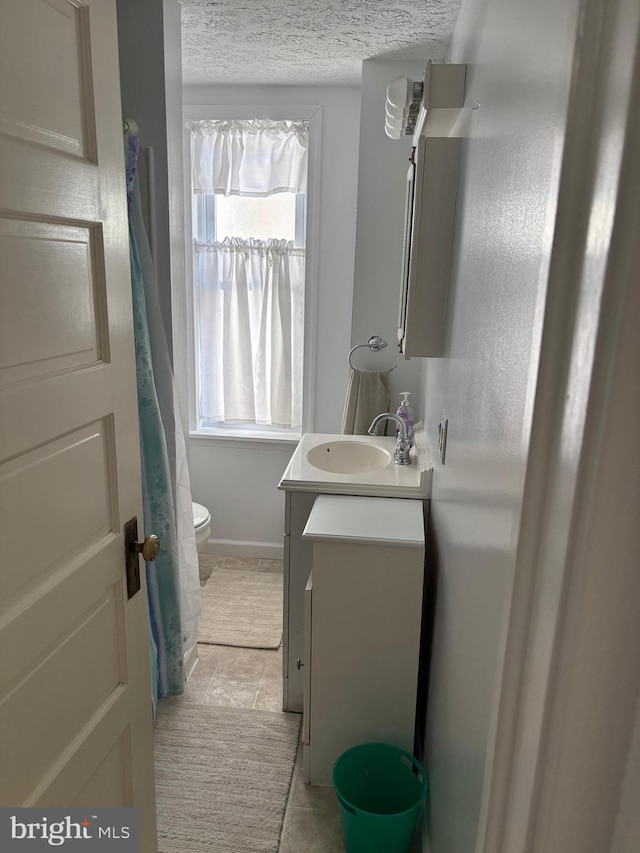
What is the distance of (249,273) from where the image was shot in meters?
3.17

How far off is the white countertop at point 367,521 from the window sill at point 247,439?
127 cm

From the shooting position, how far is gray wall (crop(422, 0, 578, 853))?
745 millimetres

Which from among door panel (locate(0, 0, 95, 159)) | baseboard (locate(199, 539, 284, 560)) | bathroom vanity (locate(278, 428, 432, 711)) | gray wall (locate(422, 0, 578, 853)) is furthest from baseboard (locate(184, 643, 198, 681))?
door panel (locate(0, 0, 95, 159))

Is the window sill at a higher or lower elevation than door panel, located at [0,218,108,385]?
lower

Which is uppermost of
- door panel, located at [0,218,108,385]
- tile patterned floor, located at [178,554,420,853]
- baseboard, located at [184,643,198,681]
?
door panel, located at [0,218,108,385]

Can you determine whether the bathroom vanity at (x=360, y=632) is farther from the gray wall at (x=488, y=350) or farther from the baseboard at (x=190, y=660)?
the baseboard at (x=190, y=660)

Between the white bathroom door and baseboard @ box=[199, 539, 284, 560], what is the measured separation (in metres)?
2.17

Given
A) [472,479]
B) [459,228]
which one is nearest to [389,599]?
[472,479]

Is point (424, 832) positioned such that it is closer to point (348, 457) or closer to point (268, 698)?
point (268, 698)

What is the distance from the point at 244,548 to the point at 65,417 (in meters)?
2.58

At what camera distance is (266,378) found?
3301 millimetres

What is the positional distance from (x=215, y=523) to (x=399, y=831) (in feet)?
7.10

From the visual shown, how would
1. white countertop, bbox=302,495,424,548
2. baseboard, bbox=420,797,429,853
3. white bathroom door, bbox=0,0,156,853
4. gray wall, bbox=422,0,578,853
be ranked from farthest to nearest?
white countertop, bbox=302,495,424,548, baseboard, bbox=420,797,429,853, white bathroom door, bbox=0,0,156,853, gray wall, bbox=422,0,578,853

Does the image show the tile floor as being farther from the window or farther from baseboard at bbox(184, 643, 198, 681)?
the window
